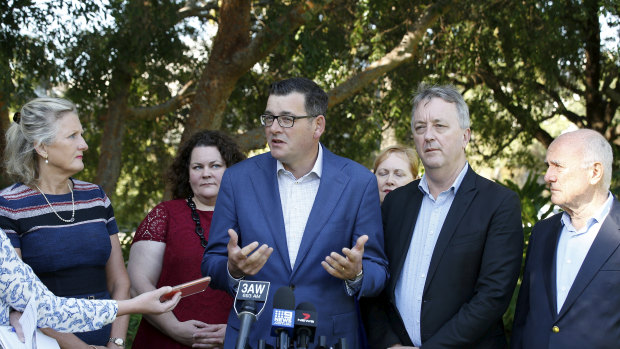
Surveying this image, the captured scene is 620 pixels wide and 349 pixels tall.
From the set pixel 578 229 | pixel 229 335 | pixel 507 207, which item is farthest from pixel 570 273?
pixel 229 335

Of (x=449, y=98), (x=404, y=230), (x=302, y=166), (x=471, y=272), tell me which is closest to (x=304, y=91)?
(x=302, y=166)

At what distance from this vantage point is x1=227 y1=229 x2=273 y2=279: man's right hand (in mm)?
2904

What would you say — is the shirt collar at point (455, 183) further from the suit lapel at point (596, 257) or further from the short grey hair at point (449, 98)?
the suit lapel at point (596, 257)

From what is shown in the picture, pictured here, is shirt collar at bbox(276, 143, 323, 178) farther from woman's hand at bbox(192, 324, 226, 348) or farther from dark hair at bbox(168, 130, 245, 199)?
woman's hand at bbox(192, 324, 226, 348)

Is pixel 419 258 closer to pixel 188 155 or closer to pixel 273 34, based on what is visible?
pixel 188 155

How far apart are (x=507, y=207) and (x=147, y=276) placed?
7.39 ft

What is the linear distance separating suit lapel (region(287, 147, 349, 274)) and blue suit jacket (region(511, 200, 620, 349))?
113cm

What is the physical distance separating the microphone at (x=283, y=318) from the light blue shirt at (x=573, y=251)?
4.97 ft

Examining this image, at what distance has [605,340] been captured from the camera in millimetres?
3070

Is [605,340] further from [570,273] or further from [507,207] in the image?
[507,207]

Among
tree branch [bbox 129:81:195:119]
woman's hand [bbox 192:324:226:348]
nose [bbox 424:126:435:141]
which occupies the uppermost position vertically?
tree branch [bbox 129:81:195:119]

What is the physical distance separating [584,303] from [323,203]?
136cm

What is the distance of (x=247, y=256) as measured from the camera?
299cm

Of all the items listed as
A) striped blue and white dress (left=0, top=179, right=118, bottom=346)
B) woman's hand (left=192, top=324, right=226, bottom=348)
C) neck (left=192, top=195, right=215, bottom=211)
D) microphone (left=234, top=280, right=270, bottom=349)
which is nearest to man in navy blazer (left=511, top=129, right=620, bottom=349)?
microphone (left=234, top=280, right=270, bottom=349)
